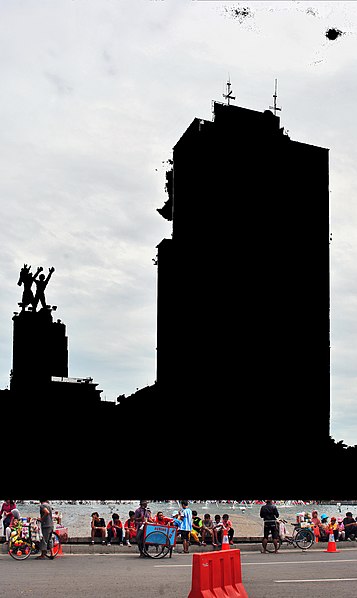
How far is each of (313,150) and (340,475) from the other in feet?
172

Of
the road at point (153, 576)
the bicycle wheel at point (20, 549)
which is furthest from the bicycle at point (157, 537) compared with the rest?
the bicycle wheel at point (20, 549)

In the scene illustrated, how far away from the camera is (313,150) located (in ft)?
458

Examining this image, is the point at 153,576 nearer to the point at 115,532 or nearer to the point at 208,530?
the point at 208,530

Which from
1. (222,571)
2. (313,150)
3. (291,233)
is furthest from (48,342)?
(222,571)

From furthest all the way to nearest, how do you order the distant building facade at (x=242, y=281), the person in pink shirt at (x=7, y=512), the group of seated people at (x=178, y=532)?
the distant building facade at (x=242, y=281) < the person in pink shirt at (x=7, y=512) < the group of seated people at (x=178, y=532)

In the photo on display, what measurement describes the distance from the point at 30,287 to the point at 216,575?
262ft

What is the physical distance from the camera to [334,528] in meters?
30.4

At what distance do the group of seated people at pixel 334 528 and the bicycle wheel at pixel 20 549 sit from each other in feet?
37.5

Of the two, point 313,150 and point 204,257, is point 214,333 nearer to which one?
point 204,257

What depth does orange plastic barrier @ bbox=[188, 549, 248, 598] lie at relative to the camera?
1255cm

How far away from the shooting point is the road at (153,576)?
14805 mm

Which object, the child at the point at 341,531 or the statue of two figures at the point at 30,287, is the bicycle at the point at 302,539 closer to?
the child at the point at 341,531

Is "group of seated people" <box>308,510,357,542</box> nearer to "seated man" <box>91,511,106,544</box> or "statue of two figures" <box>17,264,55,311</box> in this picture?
"seated man" <box>91,511,106,544</box>

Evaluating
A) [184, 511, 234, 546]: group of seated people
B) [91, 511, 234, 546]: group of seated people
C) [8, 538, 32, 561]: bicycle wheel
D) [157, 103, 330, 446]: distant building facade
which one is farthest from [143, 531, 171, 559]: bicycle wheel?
[157, 103, 330, 446]: distant building facade
